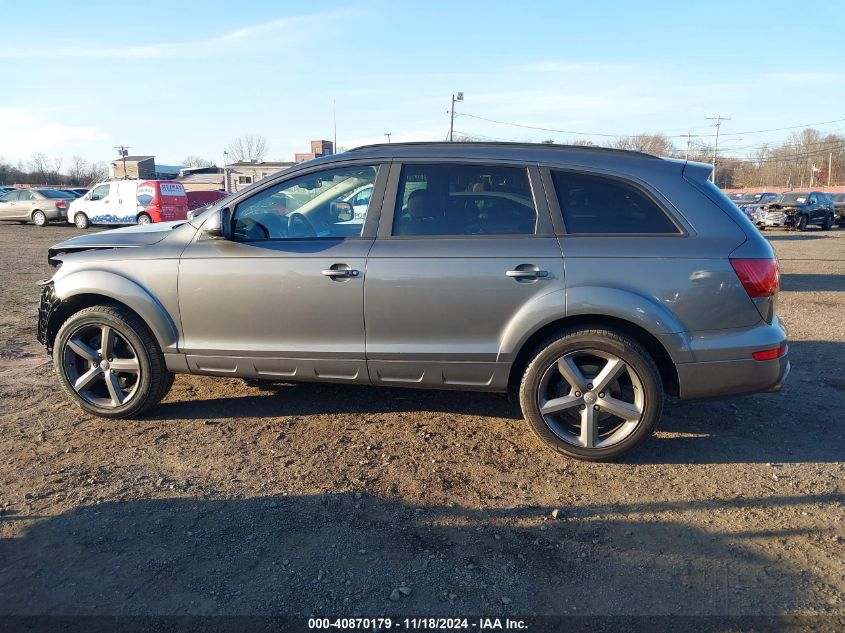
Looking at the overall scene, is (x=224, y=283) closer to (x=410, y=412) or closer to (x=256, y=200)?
(x=256, y=200)

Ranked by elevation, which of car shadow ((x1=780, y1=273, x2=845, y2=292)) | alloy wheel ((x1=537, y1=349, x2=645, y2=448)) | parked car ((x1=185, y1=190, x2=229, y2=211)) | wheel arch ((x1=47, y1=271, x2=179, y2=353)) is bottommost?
car shadow ((x1=780, y1=273, x2=845, y2=292))

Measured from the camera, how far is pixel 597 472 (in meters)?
3.71

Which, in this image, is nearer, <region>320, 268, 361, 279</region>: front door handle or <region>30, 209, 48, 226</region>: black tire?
<region>320, 268, 361, 279</region>: front door handle

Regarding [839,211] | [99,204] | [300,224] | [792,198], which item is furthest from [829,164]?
[300,224]

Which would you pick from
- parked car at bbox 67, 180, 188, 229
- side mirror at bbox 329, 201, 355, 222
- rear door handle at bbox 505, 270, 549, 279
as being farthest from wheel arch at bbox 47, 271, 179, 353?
parked car at bbox 67, 180, 188, 229

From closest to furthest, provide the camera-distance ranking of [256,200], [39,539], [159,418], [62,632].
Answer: [62,632]
[39,539]
[256,200]
[159,418]

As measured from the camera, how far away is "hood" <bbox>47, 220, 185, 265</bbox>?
4293 mm

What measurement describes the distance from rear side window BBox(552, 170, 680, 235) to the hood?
2.68 meters

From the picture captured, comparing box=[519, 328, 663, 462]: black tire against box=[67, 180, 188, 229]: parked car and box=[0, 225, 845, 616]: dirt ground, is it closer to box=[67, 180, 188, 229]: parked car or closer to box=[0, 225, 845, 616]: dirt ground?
box=[0, 225, 845, 616]: dirt ground

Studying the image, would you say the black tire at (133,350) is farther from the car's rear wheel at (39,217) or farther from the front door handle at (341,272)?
the car's rear wheel at (39,217)

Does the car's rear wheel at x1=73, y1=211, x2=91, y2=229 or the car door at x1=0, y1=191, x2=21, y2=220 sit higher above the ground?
the car door at x1=0, y1=191, x2=21, y2=220

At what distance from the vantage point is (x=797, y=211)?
26812mm

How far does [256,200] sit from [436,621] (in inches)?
113

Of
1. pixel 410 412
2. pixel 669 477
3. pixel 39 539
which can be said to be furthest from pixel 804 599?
pixel 39 539
